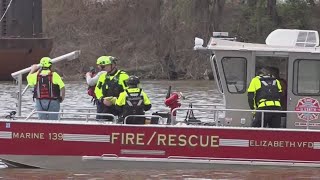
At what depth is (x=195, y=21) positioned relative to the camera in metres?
48.0

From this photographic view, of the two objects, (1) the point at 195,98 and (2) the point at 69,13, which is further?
(2) the point at 69,13

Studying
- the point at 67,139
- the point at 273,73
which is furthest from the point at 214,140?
the point at 67,139

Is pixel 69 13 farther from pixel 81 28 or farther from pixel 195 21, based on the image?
pixel 195 21

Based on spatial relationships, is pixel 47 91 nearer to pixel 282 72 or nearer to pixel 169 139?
pixel 169 139

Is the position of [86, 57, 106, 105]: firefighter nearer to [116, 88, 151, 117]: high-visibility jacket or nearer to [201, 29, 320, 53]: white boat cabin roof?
[116, 88, 151, 117]: high-visibility jacket

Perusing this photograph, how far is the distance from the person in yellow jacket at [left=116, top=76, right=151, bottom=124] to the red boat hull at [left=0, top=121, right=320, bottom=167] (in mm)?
280

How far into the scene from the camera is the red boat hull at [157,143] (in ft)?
45.8

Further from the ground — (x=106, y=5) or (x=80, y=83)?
(x=106, y=5)

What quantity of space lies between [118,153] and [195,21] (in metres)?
34.3

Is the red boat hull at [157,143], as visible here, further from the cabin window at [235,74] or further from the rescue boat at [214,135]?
the cabin window at [235,74]

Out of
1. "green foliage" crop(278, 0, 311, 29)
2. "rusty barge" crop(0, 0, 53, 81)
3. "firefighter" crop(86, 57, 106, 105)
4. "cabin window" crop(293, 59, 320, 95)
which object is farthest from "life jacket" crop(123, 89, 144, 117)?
"green foliage" crop(278, 0, 311, 29)

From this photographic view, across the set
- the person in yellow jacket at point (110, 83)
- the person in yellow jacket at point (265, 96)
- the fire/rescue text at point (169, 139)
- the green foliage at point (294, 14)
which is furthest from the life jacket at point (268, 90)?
the green foliage at point (294, 14)

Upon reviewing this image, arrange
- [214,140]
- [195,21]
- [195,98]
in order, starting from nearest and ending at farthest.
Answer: [214,140], [195,98], [195,21]

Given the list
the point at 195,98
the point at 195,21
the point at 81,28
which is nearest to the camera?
the point at 195,98
